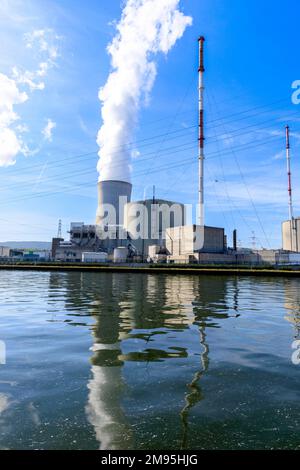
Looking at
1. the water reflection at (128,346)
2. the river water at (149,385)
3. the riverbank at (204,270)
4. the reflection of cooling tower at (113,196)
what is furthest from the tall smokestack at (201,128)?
the river water at (149,385)

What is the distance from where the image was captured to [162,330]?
9.31 meters

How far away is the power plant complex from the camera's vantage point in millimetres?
69812

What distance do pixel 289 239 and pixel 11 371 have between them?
80.7 metres

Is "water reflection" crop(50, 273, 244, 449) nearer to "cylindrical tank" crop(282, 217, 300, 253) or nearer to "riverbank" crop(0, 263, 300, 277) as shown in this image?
"riverbank" crop(0, 263, 300, 277)

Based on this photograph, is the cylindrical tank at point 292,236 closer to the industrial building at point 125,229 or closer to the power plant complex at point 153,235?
the power plant complex at point 153,235

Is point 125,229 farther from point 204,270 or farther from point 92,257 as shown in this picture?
point 204,270

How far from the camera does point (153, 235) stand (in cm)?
9469

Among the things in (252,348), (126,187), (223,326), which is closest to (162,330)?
(223,326)

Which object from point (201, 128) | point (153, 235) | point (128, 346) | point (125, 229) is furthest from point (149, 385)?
point (125, 229)

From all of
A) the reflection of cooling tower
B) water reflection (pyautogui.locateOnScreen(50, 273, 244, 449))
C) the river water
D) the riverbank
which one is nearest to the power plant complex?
the reflection of cooling tower

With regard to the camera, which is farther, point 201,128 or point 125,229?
point 125,229

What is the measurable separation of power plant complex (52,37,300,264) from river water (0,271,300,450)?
5858 centimetres

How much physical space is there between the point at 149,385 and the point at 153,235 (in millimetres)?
89668

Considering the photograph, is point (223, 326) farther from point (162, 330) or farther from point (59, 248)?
point (59, 248)
